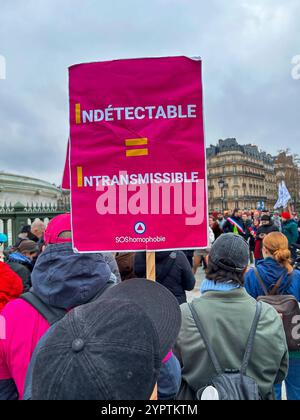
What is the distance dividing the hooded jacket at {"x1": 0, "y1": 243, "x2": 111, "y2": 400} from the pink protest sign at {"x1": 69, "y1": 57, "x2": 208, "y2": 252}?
12.0 inches

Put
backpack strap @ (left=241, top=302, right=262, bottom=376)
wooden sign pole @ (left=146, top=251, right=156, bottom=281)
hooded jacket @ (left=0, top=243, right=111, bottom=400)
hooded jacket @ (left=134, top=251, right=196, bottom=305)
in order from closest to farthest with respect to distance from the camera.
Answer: hooded jacket @ (left=0, top=243, right=111, bottom=400) → backpack strap @ (left=241, top=302, right=262, bottom=376) → wooden sign pole @ (left=146, top=251, right=156, bottom=281) → hooded jacket @ (left=134, top=251, right=196, bottom=305)

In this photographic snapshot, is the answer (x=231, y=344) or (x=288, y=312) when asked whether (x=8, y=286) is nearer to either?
(x=231, y=344)

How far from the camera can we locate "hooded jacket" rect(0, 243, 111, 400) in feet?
5.95

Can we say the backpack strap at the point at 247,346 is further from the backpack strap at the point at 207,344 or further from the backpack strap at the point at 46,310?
the backpack strap at the point at 46,310

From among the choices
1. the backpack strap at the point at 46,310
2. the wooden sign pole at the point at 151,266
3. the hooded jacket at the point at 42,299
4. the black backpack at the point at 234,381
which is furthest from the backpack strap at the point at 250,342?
the backpack strap at the point at 46,310

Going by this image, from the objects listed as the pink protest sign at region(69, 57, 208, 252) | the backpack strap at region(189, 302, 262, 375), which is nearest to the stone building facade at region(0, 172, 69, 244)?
the pink protest sign at region(69, 57, 208, 252)

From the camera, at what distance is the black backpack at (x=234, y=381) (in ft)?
6.31

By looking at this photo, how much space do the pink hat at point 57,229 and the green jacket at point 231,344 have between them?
2.75 ft

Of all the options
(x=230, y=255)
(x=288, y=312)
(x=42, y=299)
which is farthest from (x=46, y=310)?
(x=288, y=312)

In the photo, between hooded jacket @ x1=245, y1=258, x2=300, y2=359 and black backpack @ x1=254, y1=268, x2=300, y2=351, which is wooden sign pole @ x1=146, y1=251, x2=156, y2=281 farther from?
hooded jacket @ x1=245, y1=258, x2=300, y2=359

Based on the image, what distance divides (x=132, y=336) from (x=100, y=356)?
0.38 feet
